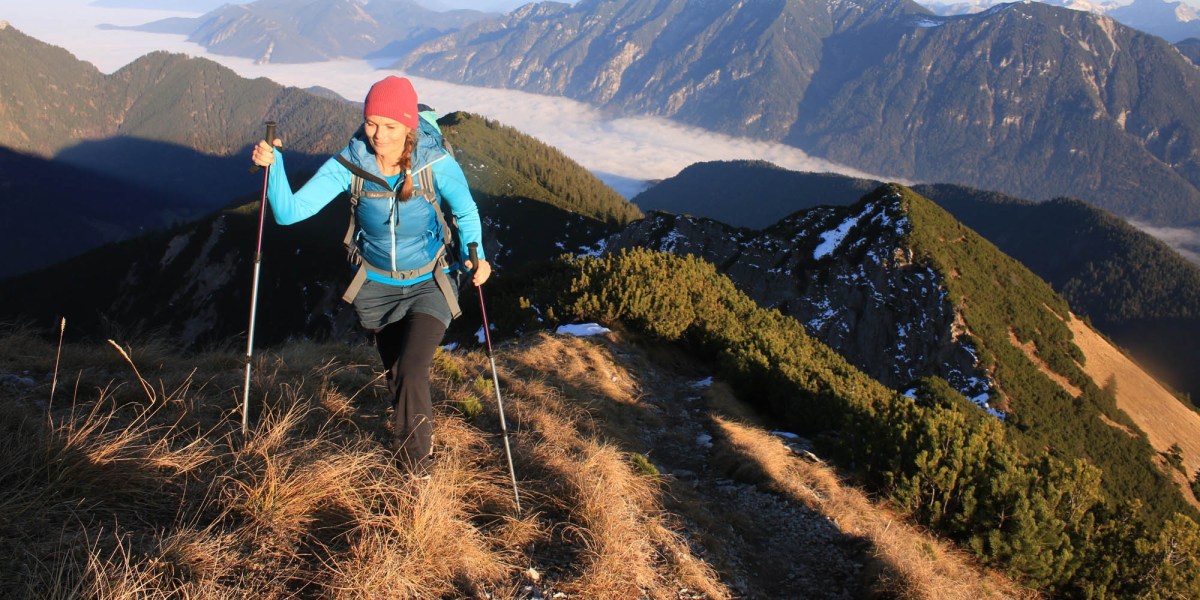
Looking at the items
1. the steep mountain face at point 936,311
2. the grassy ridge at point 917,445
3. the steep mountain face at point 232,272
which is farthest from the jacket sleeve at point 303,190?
the steep mountain face at point 232,272

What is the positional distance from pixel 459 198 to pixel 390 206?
0.45 meters

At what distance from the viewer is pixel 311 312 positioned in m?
89.6

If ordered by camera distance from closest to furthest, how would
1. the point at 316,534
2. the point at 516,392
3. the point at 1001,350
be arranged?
the point at 316,534 → the point at 516,392 → the point at 1001,350

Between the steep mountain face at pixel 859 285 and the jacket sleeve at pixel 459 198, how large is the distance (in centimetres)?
4393

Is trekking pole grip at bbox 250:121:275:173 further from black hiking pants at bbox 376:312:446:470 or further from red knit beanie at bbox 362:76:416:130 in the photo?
black hiking pants at bbox 376:312:446:470

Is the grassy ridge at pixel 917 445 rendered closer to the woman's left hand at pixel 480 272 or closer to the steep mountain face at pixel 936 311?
the woman's left hand at pixel 480 272

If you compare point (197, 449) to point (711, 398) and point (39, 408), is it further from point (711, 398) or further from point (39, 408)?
point (711, 398)

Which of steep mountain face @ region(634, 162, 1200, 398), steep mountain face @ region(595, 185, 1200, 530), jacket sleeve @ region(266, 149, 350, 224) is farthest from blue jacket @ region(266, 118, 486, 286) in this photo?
steep mountain face @ region(634, 162, 1200, 398)

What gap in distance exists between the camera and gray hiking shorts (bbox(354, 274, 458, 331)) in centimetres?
443

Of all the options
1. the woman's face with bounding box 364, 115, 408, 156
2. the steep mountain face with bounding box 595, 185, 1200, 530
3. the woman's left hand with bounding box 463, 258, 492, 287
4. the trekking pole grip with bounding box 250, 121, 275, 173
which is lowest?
the steep mountain face with bounding box 595, 185, 1200, 530

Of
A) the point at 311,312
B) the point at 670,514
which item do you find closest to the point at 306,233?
the point at 311,312

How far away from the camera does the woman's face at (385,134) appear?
13.5 ft

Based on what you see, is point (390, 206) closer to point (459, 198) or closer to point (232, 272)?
point (459, 198)

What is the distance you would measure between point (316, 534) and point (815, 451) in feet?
21.4
